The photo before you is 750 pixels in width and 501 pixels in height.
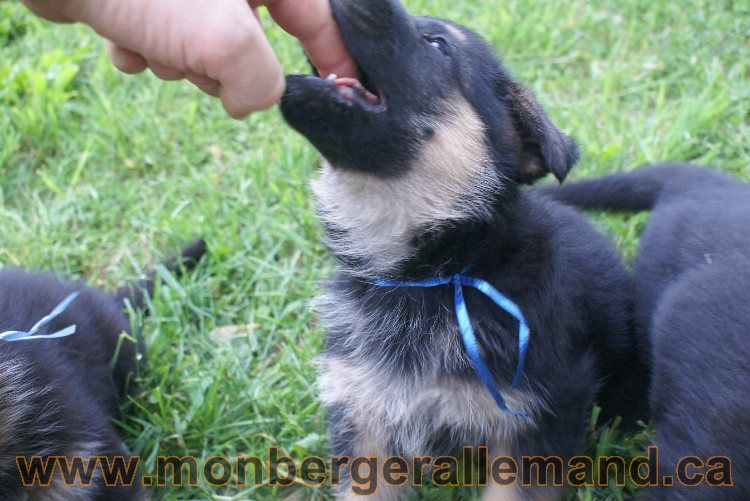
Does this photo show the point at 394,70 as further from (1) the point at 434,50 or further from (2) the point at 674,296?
(2) the point at 674,296

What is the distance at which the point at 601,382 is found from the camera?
9.85 ft

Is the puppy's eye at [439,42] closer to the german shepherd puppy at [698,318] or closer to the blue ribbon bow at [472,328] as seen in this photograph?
the blue ribbon bow at [472,328]

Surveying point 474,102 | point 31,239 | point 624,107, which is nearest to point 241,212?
point 31,239

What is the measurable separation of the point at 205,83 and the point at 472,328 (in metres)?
1.16

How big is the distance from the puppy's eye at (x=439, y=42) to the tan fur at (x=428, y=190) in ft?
0.61

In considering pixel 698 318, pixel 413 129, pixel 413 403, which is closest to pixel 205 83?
pixel 413 129

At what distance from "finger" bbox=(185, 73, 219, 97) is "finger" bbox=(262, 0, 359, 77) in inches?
13.9

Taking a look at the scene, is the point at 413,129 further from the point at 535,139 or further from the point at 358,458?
the point at 358,458

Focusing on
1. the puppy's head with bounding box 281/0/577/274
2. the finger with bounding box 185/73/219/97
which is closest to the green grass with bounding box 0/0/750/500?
the puppy's head with bounding box 281/0/577/274

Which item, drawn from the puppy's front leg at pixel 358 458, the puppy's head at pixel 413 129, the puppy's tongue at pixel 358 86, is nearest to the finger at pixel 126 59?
the puppy's head at pixel 413 129

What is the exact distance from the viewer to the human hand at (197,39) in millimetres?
1771

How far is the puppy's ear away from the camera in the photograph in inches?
96.3

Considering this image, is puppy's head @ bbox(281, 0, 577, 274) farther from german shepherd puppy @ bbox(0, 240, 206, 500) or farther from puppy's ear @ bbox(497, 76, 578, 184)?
german shepherd puppy @ bbox(0, 240, 206, 500)

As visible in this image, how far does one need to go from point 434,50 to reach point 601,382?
1.40m
